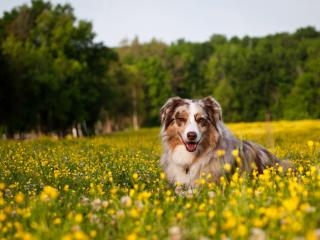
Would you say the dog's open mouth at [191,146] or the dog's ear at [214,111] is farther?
the dog's ear at [214,111]

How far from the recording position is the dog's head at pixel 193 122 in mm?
8062

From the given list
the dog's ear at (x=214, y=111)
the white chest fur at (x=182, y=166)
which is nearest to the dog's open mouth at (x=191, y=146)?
the white chest fur at (x=182, y=166)

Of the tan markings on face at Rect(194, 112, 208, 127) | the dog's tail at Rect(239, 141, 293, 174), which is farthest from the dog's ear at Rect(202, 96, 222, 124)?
the dog's tail at Rect(239, 141, 293, 174)

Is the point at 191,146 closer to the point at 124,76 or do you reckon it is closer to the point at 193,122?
the point at 193,122

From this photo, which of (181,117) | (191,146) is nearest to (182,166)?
(191,146)

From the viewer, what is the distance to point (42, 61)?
47.2m

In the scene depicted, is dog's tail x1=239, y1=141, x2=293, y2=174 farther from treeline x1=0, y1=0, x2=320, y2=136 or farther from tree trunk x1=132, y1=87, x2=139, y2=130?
tree trunk x1=132, y1=87, x2=139, y2=130

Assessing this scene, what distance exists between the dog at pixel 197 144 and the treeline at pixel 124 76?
96cm

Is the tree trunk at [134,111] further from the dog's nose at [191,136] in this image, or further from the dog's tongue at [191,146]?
the dog's nose at [191,136]

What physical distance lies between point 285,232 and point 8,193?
4321 mm

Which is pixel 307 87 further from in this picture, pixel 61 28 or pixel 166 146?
pixel 166 146

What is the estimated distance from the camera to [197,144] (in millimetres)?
8156

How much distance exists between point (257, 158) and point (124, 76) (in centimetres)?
6938

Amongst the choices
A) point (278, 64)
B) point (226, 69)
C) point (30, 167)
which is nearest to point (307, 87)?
point (278, 64)
